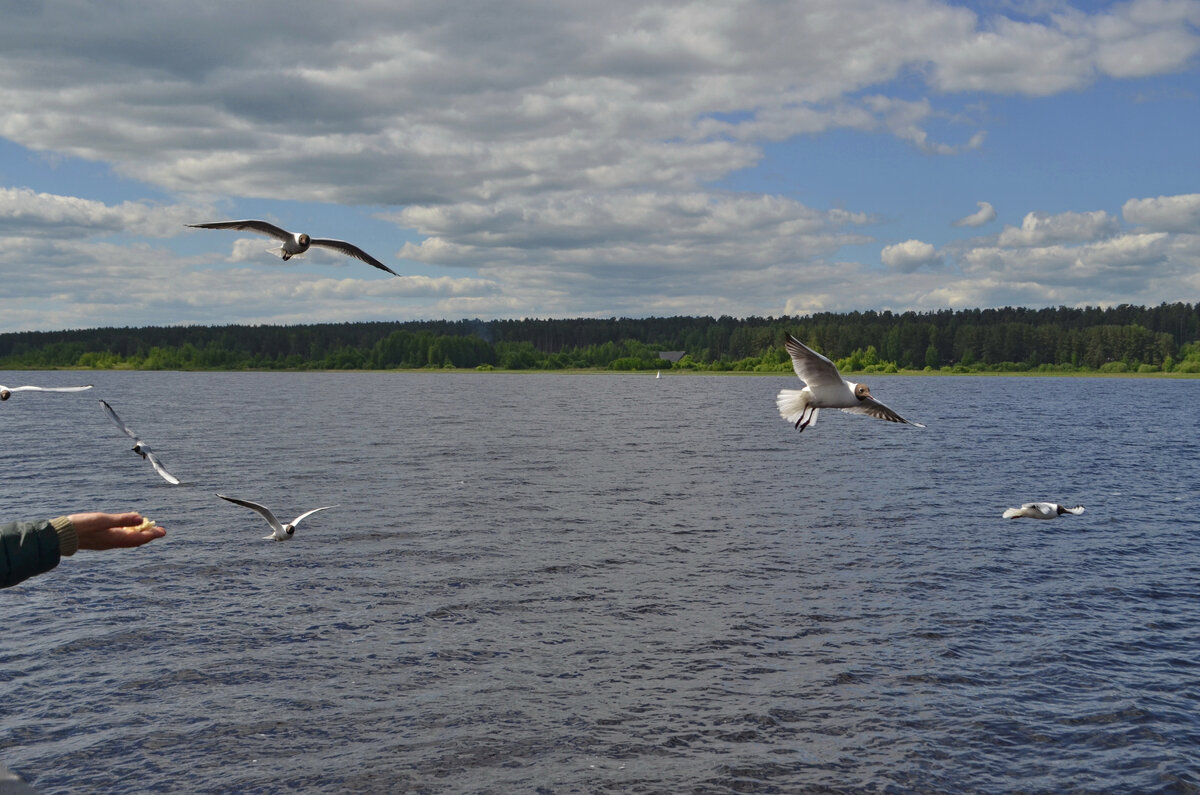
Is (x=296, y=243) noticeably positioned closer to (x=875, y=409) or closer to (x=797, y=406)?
(x=797, y=406)

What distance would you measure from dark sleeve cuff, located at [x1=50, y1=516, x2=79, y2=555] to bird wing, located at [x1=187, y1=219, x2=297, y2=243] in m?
8.33

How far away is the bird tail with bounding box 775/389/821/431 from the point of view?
56.0 ft

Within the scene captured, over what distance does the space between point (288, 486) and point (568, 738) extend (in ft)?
135

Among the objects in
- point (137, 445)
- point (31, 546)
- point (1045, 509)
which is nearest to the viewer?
point (31, 546)

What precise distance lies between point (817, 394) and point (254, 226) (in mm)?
11315

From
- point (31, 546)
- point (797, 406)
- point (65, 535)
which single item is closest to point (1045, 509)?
point (797, 406)

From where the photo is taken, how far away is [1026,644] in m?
25.2

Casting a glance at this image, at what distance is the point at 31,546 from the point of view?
5070 mm

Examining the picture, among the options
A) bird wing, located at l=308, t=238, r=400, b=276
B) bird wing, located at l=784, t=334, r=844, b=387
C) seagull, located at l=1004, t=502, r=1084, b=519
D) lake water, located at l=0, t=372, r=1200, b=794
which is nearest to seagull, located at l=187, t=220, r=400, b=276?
bird wing, located at l=308, t=238, r=400, b=276

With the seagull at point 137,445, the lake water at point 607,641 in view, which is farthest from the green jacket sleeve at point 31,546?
the lake water at point 607,641

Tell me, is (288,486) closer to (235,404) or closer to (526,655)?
(526,655)

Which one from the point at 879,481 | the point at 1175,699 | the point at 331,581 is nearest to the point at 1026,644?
the point at 1175,699

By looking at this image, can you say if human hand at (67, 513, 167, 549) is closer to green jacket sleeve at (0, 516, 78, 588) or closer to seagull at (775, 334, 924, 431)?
green jacket sleeve at (0, 516, 78, 588)

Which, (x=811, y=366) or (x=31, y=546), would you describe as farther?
(x=811, y=366)
